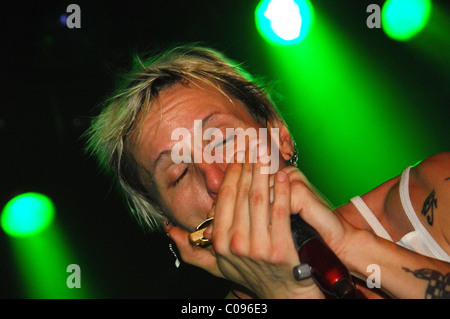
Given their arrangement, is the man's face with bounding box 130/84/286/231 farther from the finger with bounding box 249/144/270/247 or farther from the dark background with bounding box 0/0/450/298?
the dark background with bounding box 0/0/450/298

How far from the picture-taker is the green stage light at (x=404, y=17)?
152 inches

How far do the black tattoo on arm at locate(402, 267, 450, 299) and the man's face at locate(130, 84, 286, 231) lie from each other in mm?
902

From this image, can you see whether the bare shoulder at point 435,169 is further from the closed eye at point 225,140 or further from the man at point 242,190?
the closed eye at point 225,140

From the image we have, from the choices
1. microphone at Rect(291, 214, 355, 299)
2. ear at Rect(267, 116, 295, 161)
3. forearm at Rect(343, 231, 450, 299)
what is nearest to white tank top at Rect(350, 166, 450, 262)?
forearm at Rect(343, 231, 450, 299)

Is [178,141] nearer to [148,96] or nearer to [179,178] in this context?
[179,178]

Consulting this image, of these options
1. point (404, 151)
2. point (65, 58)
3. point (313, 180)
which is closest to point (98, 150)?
point (65, 58)

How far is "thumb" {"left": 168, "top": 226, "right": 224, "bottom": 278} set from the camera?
1382 millimetres

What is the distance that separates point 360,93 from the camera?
3.95 metres

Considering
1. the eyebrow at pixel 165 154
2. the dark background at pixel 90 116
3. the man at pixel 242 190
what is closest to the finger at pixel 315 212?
the man at pixel 242 190

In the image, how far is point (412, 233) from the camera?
153 centimetres

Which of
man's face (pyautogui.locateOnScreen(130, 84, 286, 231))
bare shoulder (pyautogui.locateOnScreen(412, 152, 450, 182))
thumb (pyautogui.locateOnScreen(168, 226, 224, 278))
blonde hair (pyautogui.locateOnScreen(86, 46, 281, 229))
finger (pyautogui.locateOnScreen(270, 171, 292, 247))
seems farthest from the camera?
blonde hair (pyautogui.locateOnScreen(86, 46, 281, 229))
